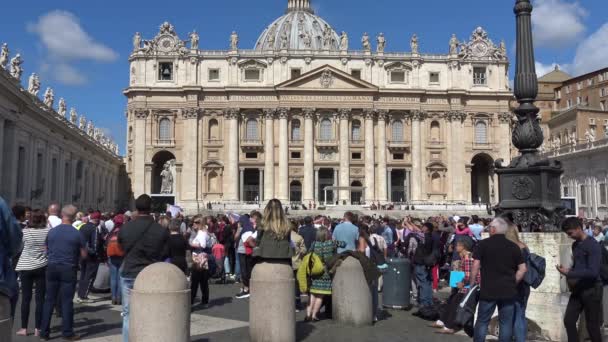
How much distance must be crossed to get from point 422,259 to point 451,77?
56668 millimetres

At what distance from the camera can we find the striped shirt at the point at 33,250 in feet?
30.9

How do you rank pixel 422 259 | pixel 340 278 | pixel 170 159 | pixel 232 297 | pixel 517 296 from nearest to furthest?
pixel 517 296 → pixel 340 278 → pixel 422 259 → pixel 232 297 → pixel 170 159

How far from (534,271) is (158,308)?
5.00 m

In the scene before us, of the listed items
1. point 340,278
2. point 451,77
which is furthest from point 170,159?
point 340,278

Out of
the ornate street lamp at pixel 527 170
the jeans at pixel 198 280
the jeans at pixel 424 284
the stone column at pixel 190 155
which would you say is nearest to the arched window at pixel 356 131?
the stone column at pixel 190 155

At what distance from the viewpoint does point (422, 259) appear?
1264 cm

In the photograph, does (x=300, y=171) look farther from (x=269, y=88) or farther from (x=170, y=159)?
(x=170, y=159)

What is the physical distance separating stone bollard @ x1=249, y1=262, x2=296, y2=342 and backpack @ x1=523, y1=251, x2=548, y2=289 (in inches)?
135

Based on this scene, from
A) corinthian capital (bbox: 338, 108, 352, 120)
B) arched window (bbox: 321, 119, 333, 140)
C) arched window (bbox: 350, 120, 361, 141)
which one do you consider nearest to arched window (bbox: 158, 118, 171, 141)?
arched window (bbox: 321, 119, 333, 140)

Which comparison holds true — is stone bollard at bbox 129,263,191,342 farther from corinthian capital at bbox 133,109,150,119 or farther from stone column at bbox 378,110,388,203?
corinthian capital at bbox 133,109,150,119

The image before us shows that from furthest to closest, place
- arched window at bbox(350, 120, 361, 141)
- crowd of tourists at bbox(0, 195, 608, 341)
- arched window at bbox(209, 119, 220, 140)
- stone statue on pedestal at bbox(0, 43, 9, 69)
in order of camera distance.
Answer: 1. arched window at bbox(350, 120, 361, 141)
2. arched window at bbox(209, 119, 220, 140)
3. stone statue on pedestal at bbox(0, 43, 9, 69)
4. crowd of tourists at bbox(0, 195, 608, 341)

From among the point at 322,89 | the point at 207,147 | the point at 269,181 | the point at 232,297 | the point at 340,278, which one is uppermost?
the point at 322,89

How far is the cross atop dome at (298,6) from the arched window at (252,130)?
4330 centimetres

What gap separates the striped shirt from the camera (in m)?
9.43
